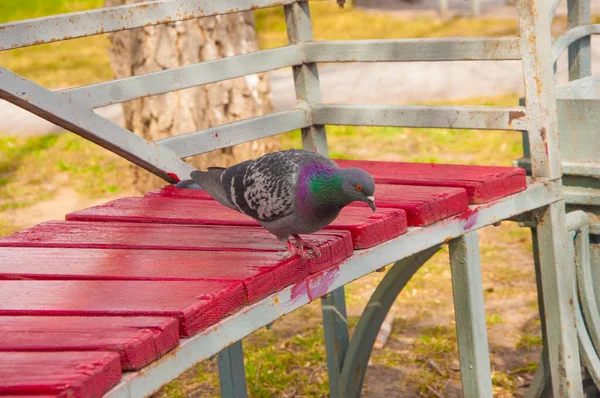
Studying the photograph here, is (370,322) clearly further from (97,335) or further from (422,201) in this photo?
(97,335)

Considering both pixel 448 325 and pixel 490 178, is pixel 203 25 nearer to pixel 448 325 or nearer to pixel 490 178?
pixel 448 325

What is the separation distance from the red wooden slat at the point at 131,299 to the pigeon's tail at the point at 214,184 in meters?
0.46

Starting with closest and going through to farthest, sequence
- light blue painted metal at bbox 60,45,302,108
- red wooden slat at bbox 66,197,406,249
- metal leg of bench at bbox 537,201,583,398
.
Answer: red wooden slat at bbox 66,197,406,249 < light blue painted metal at bbox 60,45,302,108 < metal leg of bench at bbox 537,201,583,398

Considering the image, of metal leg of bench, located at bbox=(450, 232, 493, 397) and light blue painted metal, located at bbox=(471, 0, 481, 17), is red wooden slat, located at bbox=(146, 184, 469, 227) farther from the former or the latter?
light blue painted metal, located at bbox=(471, 0, 481, 17)

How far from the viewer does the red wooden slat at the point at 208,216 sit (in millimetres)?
2719

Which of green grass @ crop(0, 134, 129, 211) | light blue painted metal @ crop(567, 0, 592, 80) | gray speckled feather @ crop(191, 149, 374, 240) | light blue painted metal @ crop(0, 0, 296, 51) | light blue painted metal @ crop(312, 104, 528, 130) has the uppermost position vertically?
light blue painted metal @ crop(0, 0, 296, 51)

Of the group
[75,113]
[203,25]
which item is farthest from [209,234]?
[203,25]

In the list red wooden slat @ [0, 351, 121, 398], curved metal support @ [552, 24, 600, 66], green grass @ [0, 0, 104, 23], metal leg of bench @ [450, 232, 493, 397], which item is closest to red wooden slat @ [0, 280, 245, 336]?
red wooden slat @ [0, 351, 121, 398]

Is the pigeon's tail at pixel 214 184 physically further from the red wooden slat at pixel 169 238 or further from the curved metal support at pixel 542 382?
the curved metal support at pixel 542 382

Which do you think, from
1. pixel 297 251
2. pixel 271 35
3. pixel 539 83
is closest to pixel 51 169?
pixel 539 83

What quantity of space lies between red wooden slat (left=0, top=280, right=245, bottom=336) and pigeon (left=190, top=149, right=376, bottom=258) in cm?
27

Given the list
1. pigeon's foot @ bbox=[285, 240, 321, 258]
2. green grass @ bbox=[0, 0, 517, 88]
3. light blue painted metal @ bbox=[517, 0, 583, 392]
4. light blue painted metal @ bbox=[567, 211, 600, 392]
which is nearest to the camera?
pigeon's foot @ bbox=[285, 240, 321, 258]

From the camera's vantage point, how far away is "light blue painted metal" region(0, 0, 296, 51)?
9.22ft

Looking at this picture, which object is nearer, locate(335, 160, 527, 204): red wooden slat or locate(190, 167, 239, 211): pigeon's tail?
locate(190, 167, 239, 211): pigeon's tail
